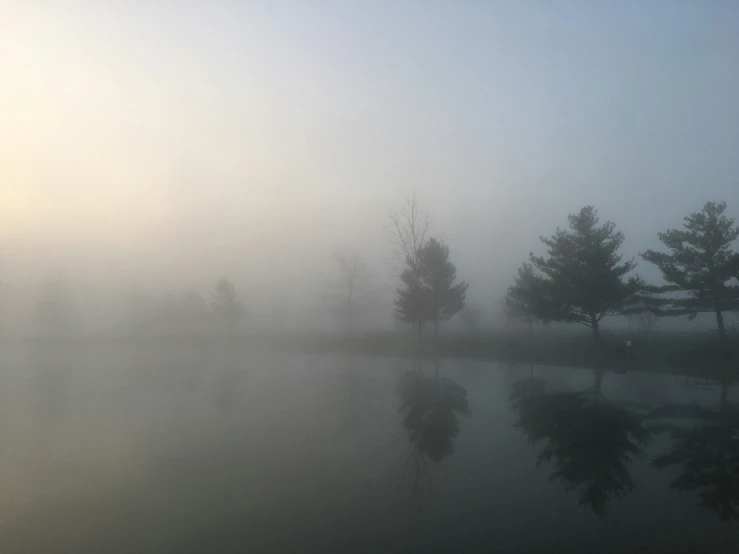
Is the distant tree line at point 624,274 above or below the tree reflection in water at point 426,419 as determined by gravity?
above

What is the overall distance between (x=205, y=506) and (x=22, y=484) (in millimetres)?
3988

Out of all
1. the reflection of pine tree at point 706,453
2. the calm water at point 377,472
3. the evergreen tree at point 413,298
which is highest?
the evergreen tree at point 413,298

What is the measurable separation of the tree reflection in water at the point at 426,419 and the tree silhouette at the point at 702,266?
15.8 metres

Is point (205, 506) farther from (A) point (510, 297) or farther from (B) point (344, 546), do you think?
(A) point (510, 297)

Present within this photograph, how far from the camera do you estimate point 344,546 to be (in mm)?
5660

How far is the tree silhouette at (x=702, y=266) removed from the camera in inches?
1003

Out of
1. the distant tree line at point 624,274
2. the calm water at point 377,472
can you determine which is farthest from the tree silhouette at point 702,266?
the calm water at point 377,472

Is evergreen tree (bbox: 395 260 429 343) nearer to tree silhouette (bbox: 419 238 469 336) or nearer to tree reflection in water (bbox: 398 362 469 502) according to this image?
tree silhouette (bbox: 419 238 469 336)

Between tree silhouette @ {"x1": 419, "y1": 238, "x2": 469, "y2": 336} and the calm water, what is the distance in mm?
21695

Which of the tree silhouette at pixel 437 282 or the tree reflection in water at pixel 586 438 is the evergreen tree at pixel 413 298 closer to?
the tree silhouette at pixel 437 282

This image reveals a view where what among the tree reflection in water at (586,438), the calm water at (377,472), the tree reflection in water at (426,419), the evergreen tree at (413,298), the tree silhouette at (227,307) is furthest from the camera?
the tree silhouette at (227,307)

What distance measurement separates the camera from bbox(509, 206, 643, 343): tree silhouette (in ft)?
89.8

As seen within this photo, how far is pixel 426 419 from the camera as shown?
12672 millimetres

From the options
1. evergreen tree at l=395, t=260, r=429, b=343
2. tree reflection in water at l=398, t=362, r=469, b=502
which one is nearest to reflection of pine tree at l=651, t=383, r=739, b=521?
tree reflection in water at l=398, t=362, r=469, b=502
